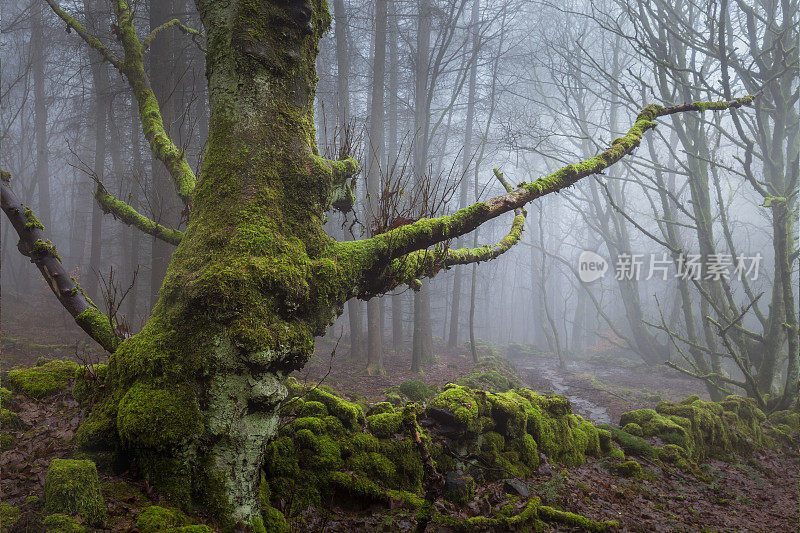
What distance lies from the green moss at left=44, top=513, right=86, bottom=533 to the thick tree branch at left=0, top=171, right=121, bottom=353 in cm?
149

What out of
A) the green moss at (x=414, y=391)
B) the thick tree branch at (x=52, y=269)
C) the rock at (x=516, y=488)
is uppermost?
the thick tree branch at (x=52, y=269)

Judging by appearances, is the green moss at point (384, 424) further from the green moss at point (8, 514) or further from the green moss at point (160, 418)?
the green moss at point (8, 514)

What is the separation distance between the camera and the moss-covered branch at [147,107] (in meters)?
4.20

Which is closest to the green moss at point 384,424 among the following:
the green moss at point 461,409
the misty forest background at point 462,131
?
the green moss at point 461,409

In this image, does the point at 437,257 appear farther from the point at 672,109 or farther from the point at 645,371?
the point at 645,371

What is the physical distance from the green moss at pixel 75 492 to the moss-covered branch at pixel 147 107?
2593mm

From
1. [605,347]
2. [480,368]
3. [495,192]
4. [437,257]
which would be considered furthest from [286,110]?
[605,347]

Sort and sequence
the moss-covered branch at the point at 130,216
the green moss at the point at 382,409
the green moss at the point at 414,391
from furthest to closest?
the green moss at the point at 414,391
the green moss at the point at 382,409
the moss-covered branch at the point at 130,216

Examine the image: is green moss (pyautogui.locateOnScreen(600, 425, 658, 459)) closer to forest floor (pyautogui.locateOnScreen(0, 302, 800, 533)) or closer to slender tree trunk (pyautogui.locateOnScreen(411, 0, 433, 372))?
forest floor (pyautogui.locateOnScreen(0, 302, 800, 533))

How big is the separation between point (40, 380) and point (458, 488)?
4167 mm

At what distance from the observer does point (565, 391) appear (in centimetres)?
1247

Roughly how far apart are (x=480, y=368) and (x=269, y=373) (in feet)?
35.5

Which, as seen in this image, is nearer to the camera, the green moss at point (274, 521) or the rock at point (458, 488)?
the green moss at point (274, 521)

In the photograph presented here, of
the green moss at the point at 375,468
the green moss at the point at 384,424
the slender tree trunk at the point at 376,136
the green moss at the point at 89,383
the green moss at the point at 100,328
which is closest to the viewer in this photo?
the green moss at the point at 89,383
